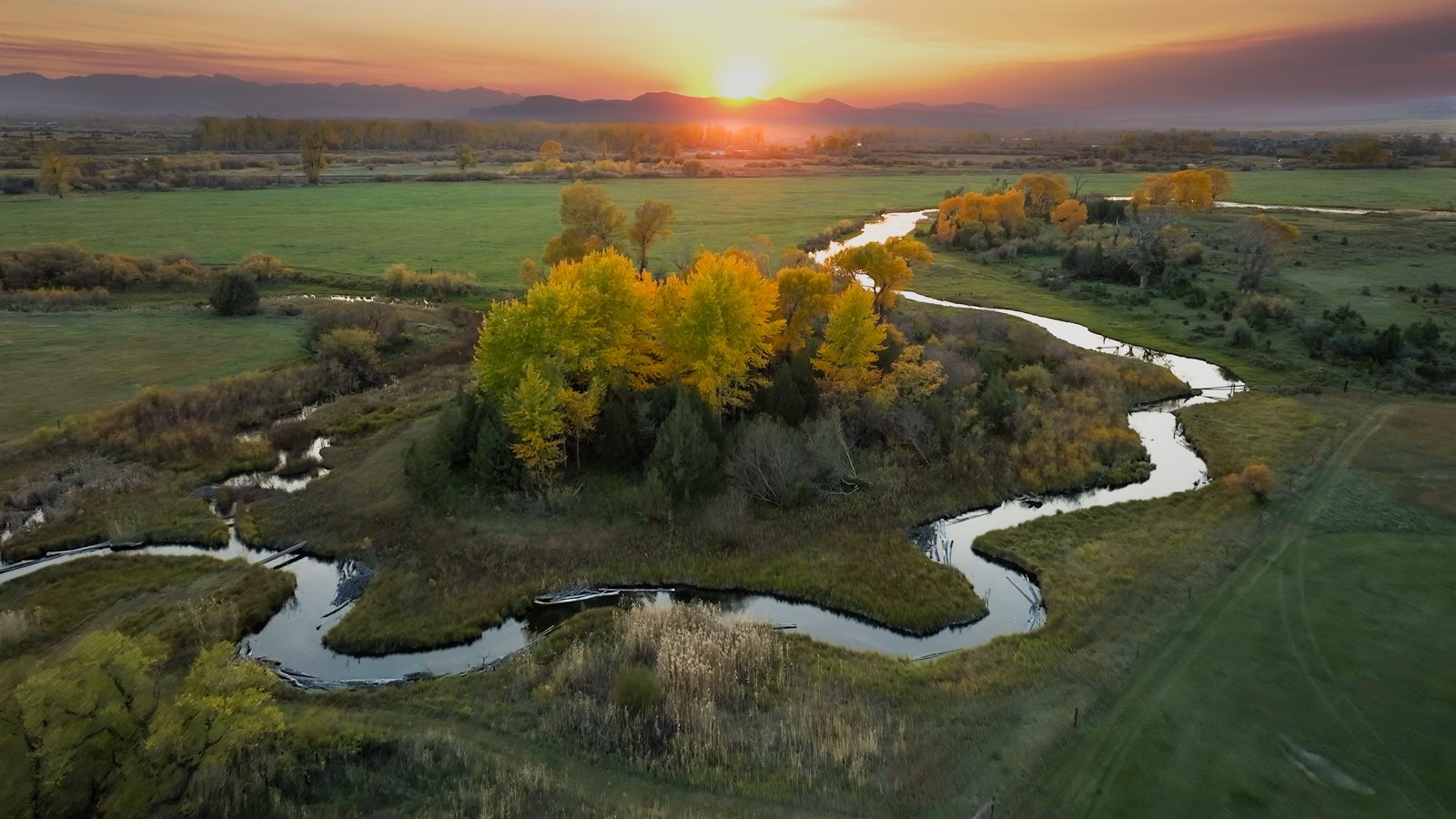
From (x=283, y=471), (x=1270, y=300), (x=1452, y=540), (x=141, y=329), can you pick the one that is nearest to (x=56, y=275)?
(x=141, y=329)

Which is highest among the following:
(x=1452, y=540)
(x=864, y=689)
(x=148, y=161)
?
(x=148, y=161)

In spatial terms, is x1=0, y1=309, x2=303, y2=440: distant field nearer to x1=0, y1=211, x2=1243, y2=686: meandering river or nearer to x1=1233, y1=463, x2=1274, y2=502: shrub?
x1=0, y1=211, x2=1243, y2=686: meandering river

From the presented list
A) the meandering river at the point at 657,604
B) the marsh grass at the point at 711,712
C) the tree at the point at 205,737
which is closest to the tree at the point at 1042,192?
the meandering river at the point at 657,604

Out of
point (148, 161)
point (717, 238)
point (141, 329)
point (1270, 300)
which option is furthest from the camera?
point (148, 161)

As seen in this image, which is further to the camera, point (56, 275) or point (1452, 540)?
point (56, 275)

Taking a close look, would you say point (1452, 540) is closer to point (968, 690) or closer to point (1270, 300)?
point (968, 690)

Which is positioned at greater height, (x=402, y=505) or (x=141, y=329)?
(x=141, y=329)

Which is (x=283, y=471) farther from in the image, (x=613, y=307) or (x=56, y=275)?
(x=56, y=275)

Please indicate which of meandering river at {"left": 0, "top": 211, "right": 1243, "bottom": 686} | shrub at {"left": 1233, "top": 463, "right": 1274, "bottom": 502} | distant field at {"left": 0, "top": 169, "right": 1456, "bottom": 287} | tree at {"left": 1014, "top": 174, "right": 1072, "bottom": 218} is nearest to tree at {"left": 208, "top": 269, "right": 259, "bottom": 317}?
distant field at {"left": 0, "top": 169, "right": 1456, "bottom": 287}

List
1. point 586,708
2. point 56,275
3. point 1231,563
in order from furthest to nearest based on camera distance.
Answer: point 56,275
point 1231,563
point 586,708
